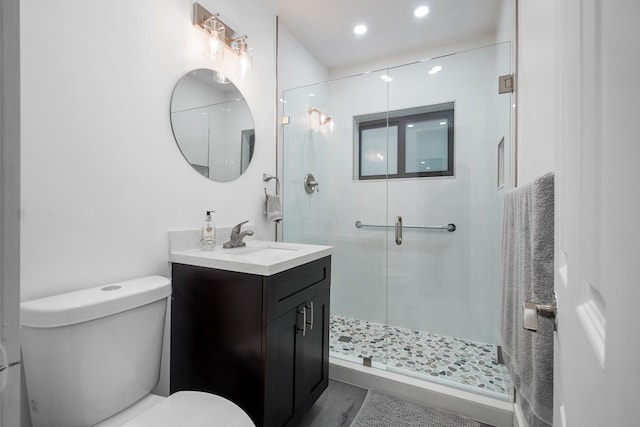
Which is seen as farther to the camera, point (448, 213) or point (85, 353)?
point (448, 213)

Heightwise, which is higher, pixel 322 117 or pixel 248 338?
pixel 322 117

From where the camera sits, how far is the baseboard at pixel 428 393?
1.45m

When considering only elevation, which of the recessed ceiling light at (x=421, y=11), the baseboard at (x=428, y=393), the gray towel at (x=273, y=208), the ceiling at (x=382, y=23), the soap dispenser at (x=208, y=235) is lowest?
the baseboard at (x=428, y=393)

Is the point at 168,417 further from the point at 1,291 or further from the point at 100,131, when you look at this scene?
the point at 100,131

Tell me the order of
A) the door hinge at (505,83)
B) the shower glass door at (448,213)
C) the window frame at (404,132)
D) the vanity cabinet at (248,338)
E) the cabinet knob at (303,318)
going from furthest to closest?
the window frame at (404,132) → the shower glass door at (448,213) → the door hinge at (505,83) → the cabinet knob at (303,318) → the vanity cabinet at (248,338)

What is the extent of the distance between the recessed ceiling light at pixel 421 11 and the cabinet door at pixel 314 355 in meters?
2.10

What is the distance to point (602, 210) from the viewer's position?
0.29m

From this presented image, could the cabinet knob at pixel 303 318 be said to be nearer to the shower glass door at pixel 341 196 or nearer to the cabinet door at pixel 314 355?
the cabinet door at pixel 314 355

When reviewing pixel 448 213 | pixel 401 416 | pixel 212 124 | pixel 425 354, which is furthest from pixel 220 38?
pixel 425 354

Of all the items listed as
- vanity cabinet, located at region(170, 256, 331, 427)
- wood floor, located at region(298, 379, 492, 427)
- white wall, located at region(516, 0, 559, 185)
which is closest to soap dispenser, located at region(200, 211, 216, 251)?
vanity cabinet, located at region(170, 256, 331, 427)

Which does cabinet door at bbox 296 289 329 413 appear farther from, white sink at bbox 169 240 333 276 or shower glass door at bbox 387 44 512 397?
shower glass door at bbox 387 44 512 397

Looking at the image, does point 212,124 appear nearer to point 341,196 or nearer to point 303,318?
point 303,318

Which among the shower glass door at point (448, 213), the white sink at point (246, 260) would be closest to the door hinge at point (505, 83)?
the shower glass door at point (448, 213)

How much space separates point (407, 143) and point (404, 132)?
0.10m
